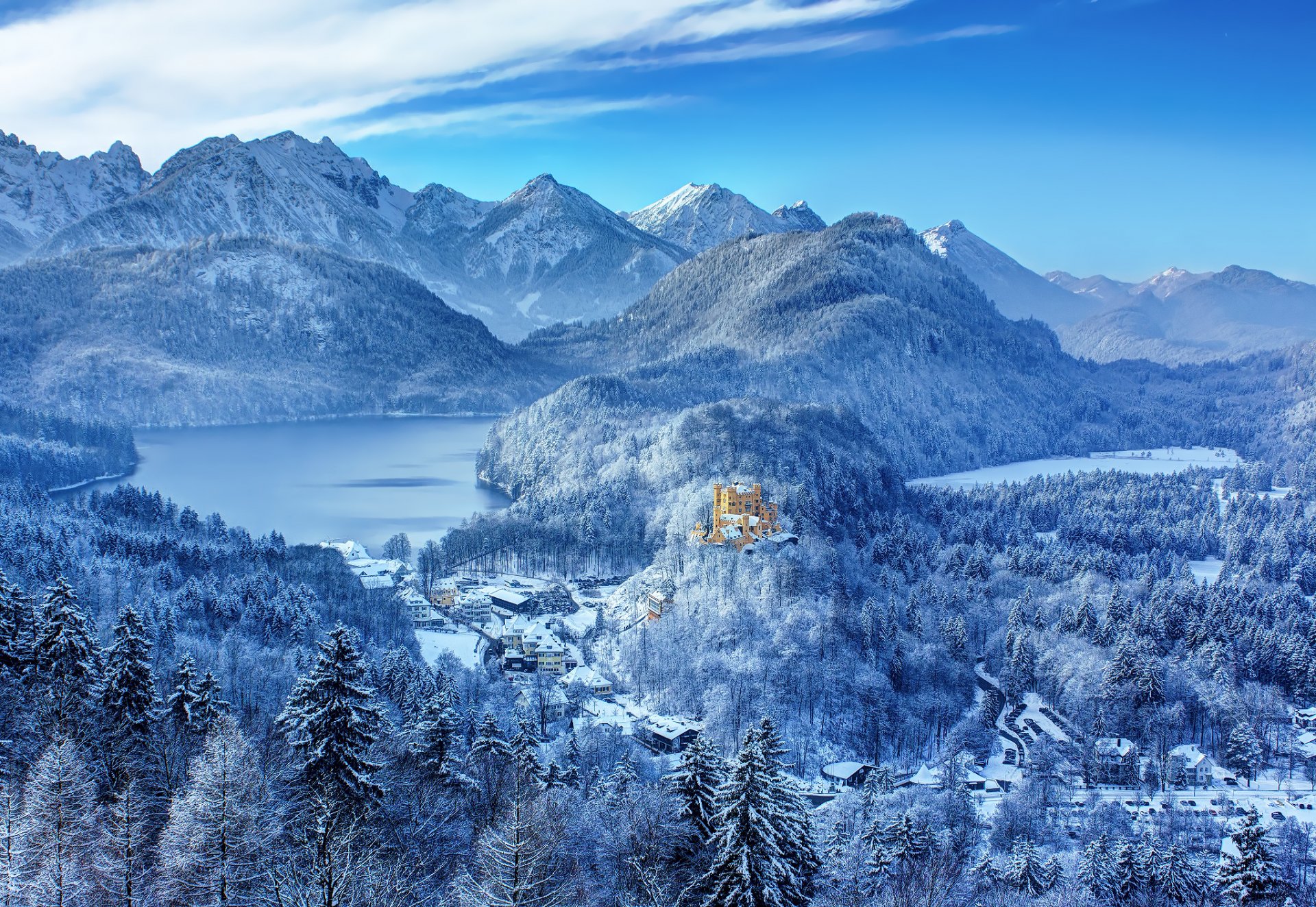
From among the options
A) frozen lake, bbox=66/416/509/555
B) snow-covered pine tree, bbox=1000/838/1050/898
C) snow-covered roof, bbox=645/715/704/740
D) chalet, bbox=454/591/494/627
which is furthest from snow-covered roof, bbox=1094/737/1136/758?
frozen lake, bbox=66/416/509/555

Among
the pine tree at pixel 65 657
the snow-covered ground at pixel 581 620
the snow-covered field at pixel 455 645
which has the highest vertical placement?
the pine tree at pixel 65 657

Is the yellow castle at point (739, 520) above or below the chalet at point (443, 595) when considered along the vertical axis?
above

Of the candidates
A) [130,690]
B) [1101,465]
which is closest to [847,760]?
[130,690]

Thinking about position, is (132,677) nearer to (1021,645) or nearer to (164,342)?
(1021,645)

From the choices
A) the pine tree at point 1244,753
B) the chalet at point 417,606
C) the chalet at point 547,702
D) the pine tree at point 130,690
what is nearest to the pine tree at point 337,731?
the pine tree at point 130,690

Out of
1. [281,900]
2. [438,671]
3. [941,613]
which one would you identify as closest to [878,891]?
[281,900]

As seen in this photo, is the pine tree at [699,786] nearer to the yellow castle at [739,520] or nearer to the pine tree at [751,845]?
the pine tree at [751,845]

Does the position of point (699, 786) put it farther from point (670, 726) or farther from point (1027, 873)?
point (670, 726)

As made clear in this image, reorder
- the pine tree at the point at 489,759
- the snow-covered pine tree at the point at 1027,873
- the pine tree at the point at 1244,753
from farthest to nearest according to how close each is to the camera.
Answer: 1. the pine tree at the point at 1244,753
2. the snow-covered pine tree at the point at 1027,873
3. the pine tree at the point at 489,759

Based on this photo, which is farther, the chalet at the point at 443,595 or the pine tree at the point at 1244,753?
the chalet at the point at 443,595
